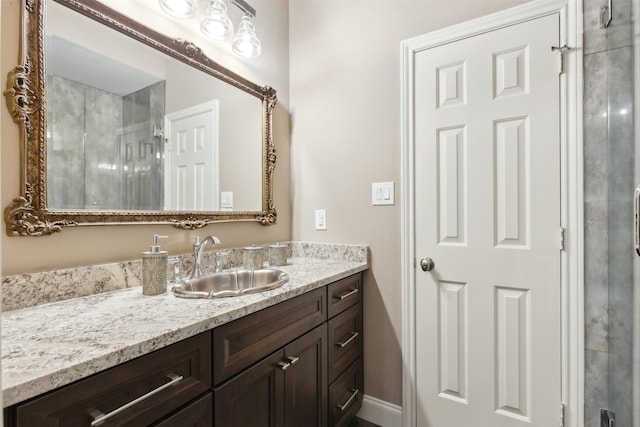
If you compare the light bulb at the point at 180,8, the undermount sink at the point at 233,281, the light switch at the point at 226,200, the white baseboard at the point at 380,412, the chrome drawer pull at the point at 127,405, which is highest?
the light bulb at the point at 180,8

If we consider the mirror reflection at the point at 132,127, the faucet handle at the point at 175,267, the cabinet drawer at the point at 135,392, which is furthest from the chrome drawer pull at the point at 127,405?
the mirror reflection at the point at 132,127

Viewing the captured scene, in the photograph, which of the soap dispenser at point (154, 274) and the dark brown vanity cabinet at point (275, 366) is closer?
the dark brown vanity cabinet at point (275, 366)

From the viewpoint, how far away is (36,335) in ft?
2.74

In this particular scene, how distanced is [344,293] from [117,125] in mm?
1249

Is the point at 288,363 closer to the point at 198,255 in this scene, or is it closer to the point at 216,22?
the point at 198,255

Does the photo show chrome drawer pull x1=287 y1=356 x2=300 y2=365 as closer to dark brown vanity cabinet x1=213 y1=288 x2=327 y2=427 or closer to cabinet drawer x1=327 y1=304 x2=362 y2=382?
dark brown vanity cabinet x1=213 y1=288 x2=327 y2=427

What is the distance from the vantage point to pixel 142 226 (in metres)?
1.40

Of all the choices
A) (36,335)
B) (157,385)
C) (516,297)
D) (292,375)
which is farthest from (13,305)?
(516,297)

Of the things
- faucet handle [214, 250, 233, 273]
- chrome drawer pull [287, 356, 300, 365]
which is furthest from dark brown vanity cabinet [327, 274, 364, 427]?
faucet handle [214, 250, 233, 273]

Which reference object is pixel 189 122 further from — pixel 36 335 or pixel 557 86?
pixel 557 86

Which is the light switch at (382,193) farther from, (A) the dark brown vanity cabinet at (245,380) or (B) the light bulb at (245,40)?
(B) the light bulb at (245,40)

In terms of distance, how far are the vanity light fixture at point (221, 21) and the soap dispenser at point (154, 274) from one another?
1056 mm

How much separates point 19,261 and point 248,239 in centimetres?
102

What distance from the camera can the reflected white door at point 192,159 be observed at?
1517mm
